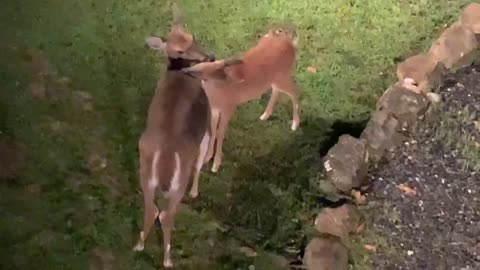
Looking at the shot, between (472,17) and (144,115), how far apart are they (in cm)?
165

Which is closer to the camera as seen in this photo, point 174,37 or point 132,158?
point 174,37

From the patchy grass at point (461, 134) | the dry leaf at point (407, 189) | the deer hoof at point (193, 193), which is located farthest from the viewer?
the patchy grass at point (461, 134)

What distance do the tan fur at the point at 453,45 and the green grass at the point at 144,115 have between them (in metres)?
0.13

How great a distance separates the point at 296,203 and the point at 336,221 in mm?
197

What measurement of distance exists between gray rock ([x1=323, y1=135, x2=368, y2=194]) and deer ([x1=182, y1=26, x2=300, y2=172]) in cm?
31

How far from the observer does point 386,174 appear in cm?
321

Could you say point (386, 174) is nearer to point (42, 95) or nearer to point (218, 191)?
point (218, 191)

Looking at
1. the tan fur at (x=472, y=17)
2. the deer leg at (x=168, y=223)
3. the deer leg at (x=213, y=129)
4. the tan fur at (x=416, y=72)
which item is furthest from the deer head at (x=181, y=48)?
the tan fur at (x=472, y=17)

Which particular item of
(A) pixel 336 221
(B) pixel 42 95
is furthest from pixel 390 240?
(B) pixel 42 95

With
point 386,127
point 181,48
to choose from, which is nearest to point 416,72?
point 386,127

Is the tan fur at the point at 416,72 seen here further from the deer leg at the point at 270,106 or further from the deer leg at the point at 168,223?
the deer leg at the point at 168,223

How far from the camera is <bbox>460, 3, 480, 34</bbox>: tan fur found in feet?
12.9

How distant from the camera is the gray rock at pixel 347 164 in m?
3.07

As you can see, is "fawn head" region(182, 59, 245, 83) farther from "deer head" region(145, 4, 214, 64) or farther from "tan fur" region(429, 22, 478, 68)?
"tan fur" region(429, 22, 478, 68)
